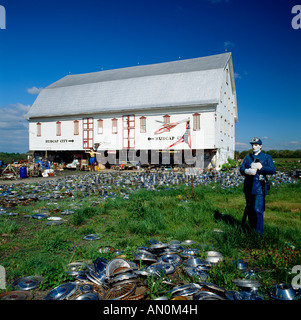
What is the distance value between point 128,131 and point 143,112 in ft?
9.35

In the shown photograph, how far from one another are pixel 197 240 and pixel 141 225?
4.42 feet

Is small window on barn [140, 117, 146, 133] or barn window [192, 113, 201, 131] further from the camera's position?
small window on barn [140, 117, 146, 133]

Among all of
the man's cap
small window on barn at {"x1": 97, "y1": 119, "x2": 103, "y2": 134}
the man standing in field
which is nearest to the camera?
the man standing in field

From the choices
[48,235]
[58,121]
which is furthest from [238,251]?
[58,121]

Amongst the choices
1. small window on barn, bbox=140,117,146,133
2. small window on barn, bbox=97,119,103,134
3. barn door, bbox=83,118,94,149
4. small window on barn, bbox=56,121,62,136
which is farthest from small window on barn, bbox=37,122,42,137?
small window on barn, bbox=140,117,146,133

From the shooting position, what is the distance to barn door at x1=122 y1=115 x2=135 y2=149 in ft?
89.9

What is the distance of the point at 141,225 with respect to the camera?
18.2 ft

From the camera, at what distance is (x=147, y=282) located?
325 cm

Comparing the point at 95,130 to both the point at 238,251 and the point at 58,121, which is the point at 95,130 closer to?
the point at 58,121

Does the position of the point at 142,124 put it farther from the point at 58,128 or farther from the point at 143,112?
the point at 58,128

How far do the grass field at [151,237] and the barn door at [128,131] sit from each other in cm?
1961

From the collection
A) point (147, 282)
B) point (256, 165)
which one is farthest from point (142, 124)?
point (147, 282)

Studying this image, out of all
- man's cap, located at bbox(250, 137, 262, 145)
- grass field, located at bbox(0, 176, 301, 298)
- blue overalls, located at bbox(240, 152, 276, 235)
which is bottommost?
grass field, located at bbox(0, 176, 301, 298)

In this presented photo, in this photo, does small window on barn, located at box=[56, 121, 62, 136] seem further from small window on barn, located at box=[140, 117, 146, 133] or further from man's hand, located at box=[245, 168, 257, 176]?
man's hand, located at box=[245, 168, 257, 176]
